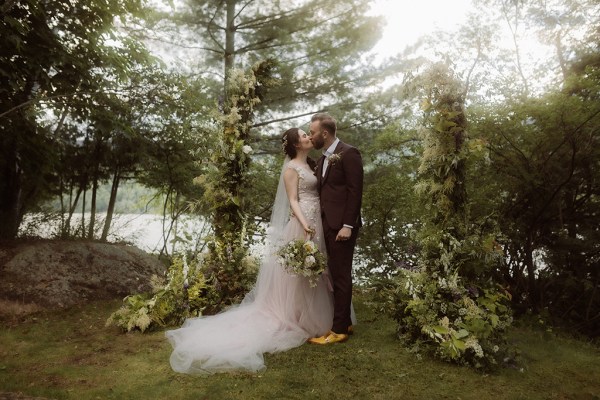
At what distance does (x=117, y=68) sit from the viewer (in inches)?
221

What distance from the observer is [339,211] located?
3869 mm

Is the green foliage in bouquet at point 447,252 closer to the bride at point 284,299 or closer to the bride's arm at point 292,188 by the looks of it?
the bride at point 284,299

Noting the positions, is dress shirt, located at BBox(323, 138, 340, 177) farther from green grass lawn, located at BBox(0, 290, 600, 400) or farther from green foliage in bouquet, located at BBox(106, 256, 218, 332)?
green foliage in bouquet, located at BBox(106, 256, 218, 332)

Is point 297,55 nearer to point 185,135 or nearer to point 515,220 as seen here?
point 185,135

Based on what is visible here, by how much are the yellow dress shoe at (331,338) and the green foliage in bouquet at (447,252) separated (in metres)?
0.58

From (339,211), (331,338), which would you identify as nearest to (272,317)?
(331,338)

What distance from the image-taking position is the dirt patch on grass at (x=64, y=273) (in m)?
4.81

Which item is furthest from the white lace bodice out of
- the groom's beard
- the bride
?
the groom's beard

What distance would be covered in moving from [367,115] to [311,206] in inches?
165

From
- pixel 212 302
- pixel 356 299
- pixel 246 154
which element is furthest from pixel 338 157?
pixel 356 299

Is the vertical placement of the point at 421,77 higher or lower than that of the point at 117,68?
lower

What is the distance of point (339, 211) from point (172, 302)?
2174 millimetres

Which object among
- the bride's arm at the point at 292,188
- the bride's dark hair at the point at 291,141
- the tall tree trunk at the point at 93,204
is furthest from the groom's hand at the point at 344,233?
the tall tree trunk at the point at 93,204

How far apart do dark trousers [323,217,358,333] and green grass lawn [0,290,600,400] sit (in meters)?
0.23
